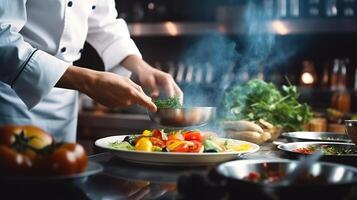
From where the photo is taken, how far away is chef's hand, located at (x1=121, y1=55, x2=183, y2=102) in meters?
1.99

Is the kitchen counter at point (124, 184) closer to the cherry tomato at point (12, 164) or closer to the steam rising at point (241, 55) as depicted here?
the cherry tomato at point (12, 164)

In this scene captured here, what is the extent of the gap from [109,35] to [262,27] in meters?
1.87

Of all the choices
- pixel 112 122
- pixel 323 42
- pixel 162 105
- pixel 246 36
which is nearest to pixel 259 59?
pixel 246 36

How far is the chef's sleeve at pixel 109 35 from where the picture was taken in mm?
2479

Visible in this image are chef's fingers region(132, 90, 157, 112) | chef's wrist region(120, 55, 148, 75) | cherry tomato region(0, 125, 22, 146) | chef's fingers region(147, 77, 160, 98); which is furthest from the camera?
chef's wrist region(120, 55, 148, 75)

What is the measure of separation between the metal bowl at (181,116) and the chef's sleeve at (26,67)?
35 cm

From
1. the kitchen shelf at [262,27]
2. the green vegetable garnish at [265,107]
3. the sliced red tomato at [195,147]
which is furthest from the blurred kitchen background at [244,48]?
the sliced red tomato at [195,147]

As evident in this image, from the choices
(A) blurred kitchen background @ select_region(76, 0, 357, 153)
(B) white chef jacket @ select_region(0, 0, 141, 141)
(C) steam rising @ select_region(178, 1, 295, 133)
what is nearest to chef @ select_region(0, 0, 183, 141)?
(B) white chef jacket @ select_region(0, 0, 141, 141)

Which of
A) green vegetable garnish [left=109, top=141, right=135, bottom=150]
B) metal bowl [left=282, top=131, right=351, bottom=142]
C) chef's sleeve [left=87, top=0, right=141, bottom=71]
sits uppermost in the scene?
chef's sleeve [left=87, top=0, right=141, bottom=71]

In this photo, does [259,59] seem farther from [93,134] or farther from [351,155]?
[351,155]

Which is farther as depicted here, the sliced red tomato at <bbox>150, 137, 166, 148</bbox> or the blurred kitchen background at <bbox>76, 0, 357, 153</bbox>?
the blurred kitchen background at <bbox>76, 0, 357, 153</bbox>

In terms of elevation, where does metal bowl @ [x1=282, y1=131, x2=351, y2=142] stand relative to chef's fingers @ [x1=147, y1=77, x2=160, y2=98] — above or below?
below

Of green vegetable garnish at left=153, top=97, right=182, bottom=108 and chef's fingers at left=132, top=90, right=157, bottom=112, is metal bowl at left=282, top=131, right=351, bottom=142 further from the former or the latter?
chef's fingers at left=132, top=90, right=157, bottom=112

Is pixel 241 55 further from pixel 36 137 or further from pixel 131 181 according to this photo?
pixel 36 137
